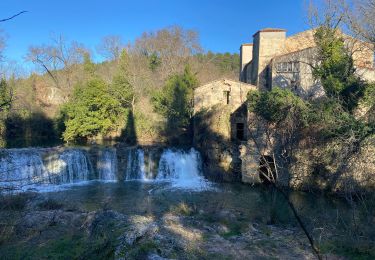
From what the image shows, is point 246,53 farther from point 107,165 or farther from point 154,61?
point 107,165

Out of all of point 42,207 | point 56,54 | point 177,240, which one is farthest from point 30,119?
point 177,240

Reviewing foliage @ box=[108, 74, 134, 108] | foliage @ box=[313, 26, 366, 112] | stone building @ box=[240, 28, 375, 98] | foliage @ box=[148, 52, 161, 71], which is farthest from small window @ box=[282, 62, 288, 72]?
foliage @ box=[148, 52, 161, 71]

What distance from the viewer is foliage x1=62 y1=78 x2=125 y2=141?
80.9ft

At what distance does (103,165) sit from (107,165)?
0.79ft

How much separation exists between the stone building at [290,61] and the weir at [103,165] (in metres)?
9.32

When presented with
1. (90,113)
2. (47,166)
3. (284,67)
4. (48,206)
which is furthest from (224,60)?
(48,206)

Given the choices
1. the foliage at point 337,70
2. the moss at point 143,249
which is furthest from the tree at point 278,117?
the moss at point 143,249

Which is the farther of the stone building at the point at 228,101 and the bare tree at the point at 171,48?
the bare tree at the point at 171,48

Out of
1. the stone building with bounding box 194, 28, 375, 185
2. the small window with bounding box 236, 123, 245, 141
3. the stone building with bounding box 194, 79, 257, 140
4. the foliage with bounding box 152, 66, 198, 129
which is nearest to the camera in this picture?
the stone building with bounding box 194, 28, 375, 185

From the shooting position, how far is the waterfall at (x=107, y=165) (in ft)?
61.9

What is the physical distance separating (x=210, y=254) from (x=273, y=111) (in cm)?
1223

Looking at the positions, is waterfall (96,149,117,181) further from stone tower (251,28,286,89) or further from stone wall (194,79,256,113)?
stone tower (251,28,286,89)

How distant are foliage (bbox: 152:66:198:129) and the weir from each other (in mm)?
5960

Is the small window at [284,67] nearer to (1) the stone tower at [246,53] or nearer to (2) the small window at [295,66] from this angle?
(2) the small window at [295,66]
